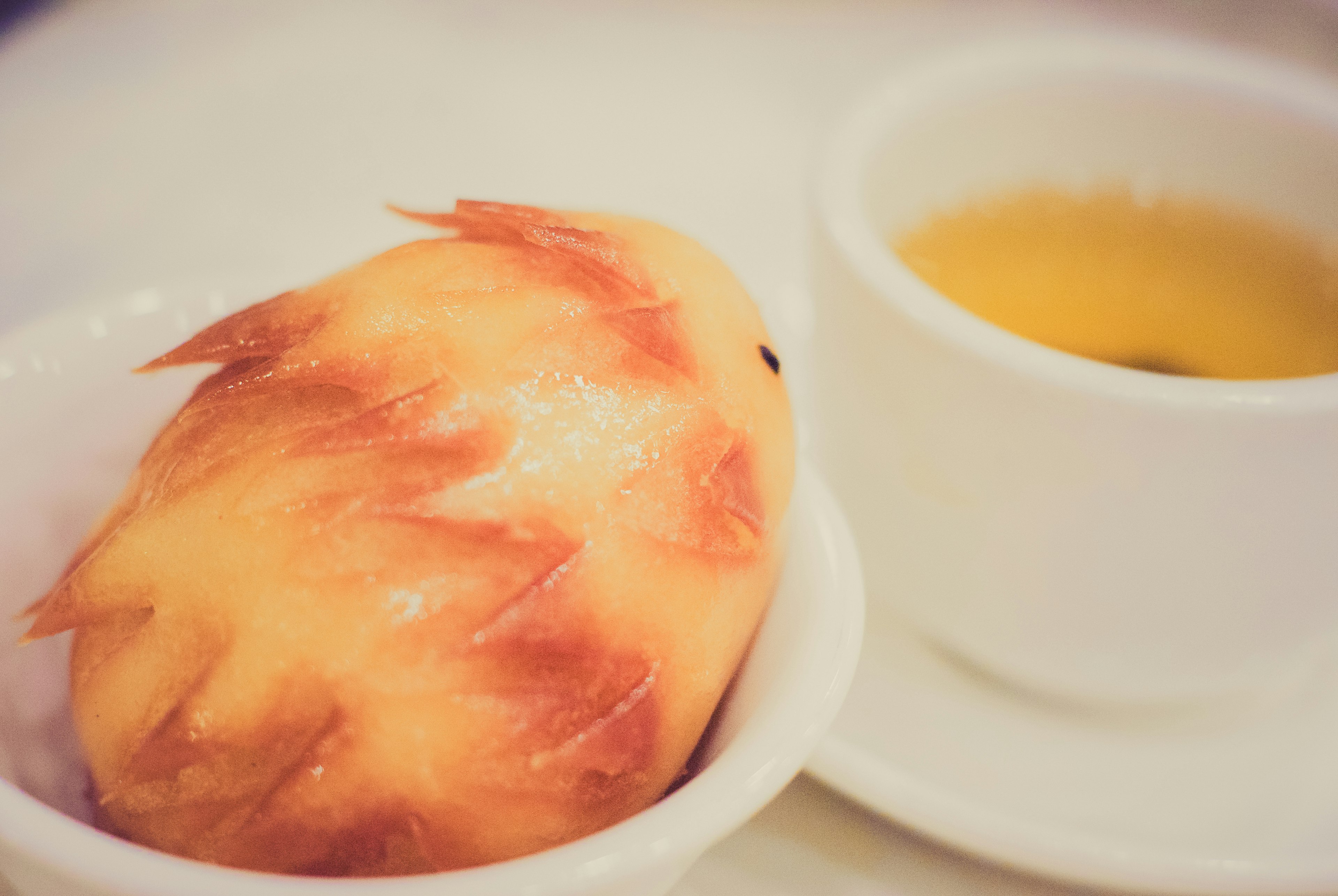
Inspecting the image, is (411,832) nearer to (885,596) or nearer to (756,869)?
(756,869)

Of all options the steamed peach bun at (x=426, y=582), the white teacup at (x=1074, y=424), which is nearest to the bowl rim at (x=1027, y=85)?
the white teacup at (x=1074, y=424)

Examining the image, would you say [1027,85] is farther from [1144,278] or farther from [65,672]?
[65,672]

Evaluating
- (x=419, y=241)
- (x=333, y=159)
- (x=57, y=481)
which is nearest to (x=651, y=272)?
(x=419, y=241)

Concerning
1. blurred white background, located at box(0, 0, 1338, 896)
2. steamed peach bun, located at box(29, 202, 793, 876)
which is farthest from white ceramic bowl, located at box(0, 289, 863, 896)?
blurred white background, located at box(0, 0, 1338, 896)

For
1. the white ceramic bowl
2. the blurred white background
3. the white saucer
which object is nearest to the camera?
the white ceramic bowl

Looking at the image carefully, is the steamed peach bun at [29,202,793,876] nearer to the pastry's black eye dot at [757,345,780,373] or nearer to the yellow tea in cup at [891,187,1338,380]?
the pastry's black eye dot at [757,345,780,373]

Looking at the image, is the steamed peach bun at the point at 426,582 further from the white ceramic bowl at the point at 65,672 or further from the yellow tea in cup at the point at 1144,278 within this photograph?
the yellow tea in cup at the point at 1144,278

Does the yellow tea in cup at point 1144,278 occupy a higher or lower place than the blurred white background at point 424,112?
lower

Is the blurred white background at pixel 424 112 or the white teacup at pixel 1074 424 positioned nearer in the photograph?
the white teacup at pixel 1074 424
